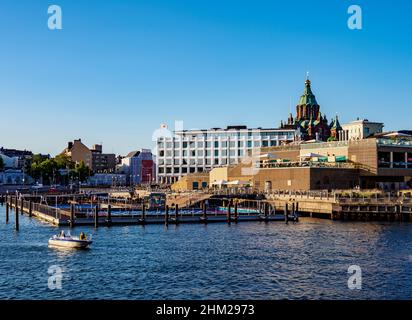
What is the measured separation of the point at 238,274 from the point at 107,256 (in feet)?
48.3

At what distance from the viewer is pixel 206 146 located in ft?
636

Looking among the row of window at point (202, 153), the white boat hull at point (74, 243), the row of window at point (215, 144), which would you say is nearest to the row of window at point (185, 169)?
the row of window at point (202, 153)

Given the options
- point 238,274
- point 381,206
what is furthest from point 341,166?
point 238,274

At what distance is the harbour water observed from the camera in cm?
3650

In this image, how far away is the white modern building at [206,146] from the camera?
190375mm

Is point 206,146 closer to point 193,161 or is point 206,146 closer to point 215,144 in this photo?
point 215,144

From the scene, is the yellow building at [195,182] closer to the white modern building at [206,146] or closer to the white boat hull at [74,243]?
the white modern building at [206,146]

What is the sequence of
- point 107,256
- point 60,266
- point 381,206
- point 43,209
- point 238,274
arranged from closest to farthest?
1. point 238,274
2. point 60,266
3. point 107,256
4. point 381,206
5. point 43,209

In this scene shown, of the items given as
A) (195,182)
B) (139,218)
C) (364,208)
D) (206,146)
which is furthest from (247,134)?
(139,218)

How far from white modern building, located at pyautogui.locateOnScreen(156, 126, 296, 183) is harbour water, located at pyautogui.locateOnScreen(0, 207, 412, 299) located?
118 metres

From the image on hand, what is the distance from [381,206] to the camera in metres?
86.0

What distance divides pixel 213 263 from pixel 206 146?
148 m

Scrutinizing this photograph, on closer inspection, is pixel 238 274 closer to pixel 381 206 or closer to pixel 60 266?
pixel 60 266

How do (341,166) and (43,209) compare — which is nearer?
(43,209)
